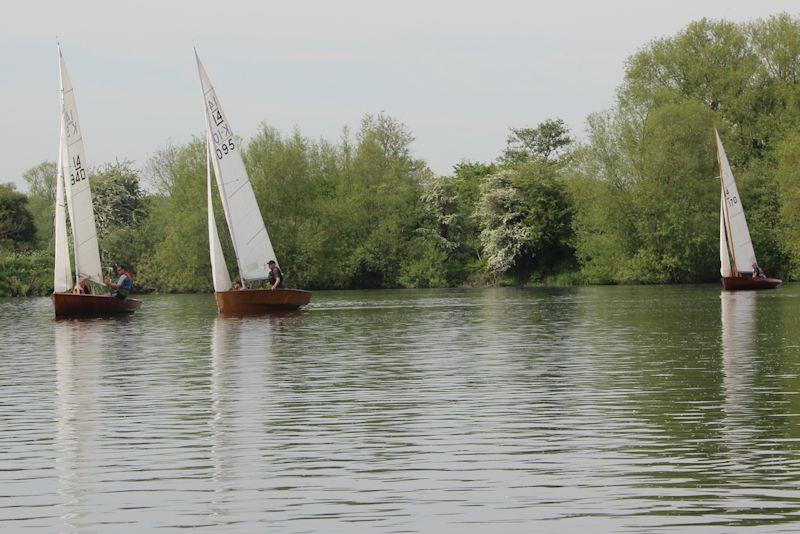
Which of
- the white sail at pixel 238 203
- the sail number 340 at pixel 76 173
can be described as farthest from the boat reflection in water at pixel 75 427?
the sail number 340 at pixel 76 173

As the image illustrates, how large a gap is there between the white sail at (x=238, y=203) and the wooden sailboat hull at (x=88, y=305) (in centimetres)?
525

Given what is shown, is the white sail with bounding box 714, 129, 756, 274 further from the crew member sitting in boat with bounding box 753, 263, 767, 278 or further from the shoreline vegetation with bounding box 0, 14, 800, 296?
the shoreline vegetation with bounding box 0, 14, 800, 296

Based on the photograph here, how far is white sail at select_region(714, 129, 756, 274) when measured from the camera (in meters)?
76.9

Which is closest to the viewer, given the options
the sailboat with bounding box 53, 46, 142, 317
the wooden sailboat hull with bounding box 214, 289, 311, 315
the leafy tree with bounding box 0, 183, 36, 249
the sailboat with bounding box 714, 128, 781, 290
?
the wooden sailboat hull with bounding box 214, 289, 311, 315

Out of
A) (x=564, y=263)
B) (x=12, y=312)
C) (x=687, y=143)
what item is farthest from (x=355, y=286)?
(x=12, y=312)

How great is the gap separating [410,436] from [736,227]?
2544 inches

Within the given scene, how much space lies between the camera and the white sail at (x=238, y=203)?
55.2 metres

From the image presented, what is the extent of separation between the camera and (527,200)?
104m

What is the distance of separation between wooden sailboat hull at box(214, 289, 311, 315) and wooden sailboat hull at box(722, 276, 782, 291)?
28752 mm

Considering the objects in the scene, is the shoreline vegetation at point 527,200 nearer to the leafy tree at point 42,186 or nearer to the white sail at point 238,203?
the leafy tree at point 42,186

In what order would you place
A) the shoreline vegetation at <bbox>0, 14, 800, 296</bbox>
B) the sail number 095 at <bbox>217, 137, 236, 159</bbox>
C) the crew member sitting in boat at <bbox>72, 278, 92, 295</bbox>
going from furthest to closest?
the shoreline vegetation at <bbox>0, 14, 800, 296</bbox>, the sail number 095 at <bbox>217, 137, 236, 159</bbox>, the crew member sitting in boat at <bbox>72, 278, 92, 295</bbox>

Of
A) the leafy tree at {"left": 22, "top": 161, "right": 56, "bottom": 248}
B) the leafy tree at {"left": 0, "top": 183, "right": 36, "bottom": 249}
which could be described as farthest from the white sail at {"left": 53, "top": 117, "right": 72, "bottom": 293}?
the leafy tree at {"left": 22, "top": 161, "right": 56, "bottom": 248}

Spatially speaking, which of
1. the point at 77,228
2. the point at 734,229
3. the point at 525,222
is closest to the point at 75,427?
the point at 77,228

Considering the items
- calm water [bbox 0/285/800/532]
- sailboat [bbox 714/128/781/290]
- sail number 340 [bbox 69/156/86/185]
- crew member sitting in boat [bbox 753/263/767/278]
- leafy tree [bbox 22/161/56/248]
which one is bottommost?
calm water [bbox 0/285/800/532]
